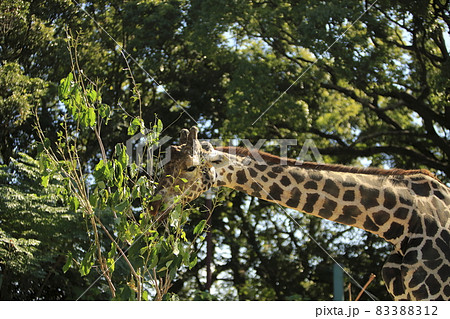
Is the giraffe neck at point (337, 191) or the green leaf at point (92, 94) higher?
the green leaf at point (92, 94)

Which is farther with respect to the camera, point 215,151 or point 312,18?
point 312,18

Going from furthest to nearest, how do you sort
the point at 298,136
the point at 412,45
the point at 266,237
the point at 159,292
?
the point at 266,237
the point at 298,136
the point at 412,45
the point at 159,292

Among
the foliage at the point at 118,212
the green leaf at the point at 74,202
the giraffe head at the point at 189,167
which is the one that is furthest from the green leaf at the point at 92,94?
the giraffe head at the point at 189,167

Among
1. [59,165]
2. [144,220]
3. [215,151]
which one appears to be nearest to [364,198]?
[215,151]

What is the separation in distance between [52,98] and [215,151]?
10.3m

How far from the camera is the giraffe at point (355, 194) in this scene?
20.4 ft

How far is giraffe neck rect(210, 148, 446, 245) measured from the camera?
6.45m

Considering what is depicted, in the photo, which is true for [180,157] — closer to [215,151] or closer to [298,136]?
[215,151]

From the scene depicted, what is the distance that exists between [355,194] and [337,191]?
0.19 m

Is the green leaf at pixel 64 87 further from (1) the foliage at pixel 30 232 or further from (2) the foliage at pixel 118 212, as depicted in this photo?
(1) the foliage at pixel 30 232

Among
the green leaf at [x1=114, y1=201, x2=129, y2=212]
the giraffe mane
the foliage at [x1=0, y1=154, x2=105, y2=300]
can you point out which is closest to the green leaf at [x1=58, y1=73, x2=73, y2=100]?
the green leaf at [x1=114, y1=201, x2=129, y2=212]

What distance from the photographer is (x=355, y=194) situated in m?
6.50

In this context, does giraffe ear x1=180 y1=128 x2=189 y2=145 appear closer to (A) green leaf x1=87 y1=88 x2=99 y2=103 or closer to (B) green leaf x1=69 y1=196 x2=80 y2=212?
(A) green leaf x1=87 y1=88 x2=99 y2=103

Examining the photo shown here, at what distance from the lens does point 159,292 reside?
16.5 ft
